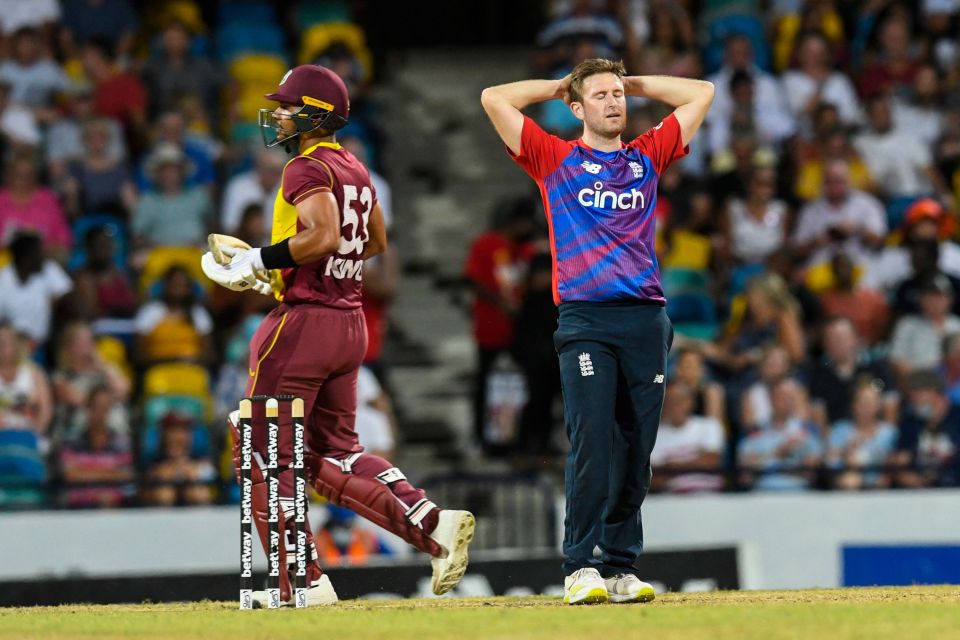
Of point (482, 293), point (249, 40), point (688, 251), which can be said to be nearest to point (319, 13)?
point (249, 40)

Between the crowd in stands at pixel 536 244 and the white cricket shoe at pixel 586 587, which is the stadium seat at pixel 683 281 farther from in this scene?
the white cricket shoe at pixel 586 587

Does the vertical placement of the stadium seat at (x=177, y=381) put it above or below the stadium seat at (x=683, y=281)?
below

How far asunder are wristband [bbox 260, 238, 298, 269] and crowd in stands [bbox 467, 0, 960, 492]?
5468 millimetres

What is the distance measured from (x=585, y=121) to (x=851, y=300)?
24.2 ft

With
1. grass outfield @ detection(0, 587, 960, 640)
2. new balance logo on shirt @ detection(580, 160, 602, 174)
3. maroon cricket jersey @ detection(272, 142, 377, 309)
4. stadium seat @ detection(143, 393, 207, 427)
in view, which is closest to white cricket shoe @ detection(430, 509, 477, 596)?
grass outfield @ detection(0, 587, 960, 640)

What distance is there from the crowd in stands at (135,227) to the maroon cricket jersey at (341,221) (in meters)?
4.35

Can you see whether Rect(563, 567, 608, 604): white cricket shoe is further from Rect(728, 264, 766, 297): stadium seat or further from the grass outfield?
Rect(728, 264, 766, 297): stadium seat

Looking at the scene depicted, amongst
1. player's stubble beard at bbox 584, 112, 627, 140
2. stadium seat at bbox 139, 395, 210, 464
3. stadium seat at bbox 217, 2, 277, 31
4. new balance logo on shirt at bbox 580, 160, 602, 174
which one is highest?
stadium seat at bbox 217, 2, 277, 31

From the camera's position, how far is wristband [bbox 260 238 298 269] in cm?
818

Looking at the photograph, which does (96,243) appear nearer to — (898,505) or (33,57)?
(33,57)

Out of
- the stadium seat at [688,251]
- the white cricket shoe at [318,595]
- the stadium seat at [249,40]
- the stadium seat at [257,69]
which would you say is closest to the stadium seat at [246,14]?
the stadium seat at [249,40]

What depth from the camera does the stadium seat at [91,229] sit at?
50.4ft

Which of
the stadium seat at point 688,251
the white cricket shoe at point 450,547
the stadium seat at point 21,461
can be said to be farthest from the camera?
the stadium seat at point 688,251

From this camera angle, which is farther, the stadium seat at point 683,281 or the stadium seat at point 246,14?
the stadium seat at point 246,14
